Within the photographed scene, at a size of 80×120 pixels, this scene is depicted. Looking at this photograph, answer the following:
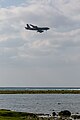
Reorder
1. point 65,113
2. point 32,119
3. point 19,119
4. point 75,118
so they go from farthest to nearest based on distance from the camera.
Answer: point 65,113
point 75,118
point 32,119
point 19,119

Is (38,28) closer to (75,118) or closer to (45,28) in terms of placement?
(45,28)

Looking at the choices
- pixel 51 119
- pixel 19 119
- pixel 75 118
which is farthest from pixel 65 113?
pixel 19 119

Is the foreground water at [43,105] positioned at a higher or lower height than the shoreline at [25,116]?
higher

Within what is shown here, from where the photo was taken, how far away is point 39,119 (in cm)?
5847

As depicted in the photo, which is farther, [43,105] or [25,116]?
[43,105]

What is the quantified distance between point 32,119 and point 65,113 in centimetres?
1595

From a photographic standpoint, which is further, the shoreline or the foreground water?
the foreground water

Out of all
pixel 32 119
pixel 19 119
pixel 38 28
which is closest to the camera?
pixel 19 119

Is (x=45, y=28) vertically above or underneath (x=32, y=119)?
above

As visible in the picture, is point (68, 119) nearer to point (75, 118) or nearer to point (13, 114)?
point (75, 118)

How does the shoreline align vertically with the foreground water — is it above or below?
below

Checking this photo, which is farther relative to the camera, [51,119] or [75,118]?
[75,118]

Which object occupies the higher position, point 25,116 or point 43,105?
point 43,105

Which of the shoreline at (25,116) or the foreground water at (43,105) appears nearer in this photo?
the shoreline at (25,116)
